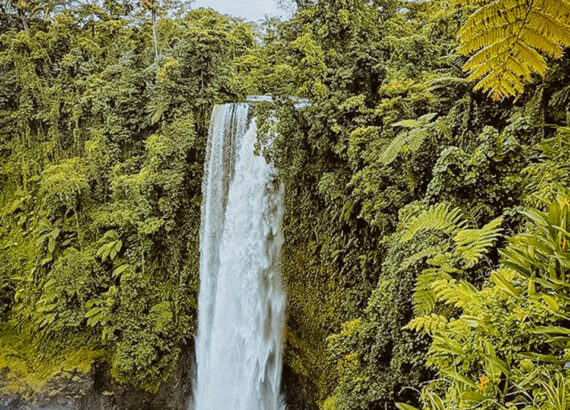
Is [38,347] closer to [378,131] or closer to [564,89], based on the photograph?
[378,131]

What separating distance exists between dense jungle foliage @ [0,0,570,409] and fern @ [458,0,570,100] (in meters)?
0.01

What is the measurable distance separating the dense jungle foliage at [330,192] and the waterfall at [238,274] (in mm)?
455

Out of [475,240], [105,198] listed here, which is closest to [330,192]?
[475,240]

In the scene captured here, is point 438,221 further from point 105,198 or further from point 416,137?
point 105,198

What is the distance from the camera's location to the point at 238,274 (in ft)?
24.5

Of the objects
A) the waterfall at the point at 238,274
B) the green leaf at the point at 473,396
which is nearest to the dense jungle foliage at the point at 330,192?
Result: the green leaf at the point at 473,396

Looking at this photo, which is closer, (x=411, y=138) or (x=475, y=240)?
(x=475, y=240)

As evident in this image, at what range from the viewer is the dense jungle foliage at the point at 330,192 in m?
1.60

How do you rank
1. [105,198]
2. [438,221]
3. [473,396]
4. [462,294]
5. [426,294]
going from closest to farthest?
[473,396], [462,294], [426,294], [438,221], [105,198]

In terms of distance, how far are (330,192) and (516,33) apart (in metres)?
3.49

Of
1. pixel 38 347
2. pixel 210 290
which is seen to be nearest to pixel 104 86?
pixel 210 290

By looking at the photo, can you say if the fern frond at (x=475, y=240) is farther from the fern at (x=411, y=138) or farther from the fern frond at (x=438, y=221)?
the fern at (x=411, y=138)

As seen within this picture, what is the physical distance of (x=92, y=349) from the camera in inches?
338

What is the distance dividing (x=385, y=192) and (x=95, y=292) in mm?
7758
